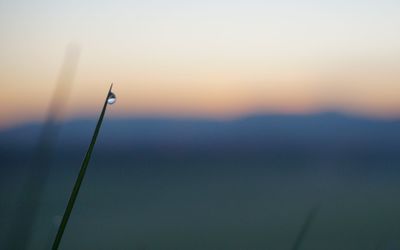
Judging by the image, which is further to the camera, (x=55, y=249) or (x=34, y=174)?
(x=34, y=174)

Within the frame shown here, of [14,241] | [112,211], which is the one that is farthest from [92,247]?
[112,211]

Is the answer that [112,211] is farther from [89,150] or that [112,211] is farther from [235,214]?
[89,150]

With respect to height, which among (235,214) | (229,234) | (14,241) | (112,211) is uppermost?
(14,241)

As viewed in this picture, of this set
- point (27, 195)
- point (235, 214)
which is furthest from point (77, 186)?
point (235, 214)

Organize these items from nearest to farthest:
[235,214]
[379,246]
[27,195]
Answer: [27,195]
[379,246]
[235,214]

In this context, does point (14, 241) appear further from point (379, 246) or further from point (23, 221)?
point (379, 246)

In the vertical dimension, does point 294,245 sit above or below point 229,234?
above

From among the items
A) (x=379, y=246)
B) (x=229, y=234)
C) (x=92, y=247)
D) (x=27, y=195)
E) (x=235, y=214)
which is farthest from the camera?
(x=235, y=214)

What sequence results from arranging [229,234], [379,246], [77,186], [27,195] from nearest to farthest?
[77,186] → [27,195] → [379,246] → [229,234]

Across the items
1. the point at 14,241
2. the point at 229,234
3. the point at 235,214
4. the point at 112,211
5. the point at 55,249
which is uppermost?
the point at 55,249
